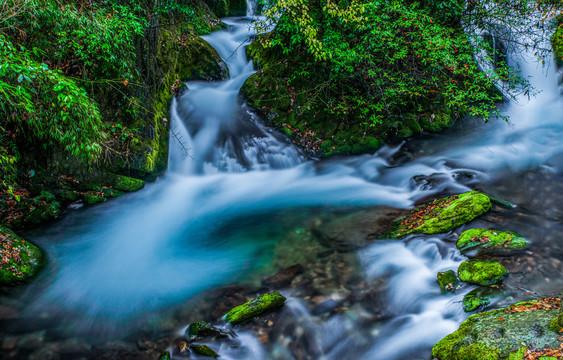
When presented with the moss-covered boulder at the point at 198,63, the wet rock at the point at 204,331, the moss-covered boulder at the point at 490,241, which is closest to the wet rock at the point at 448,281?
the moss-covered boulder at the point at 490,241

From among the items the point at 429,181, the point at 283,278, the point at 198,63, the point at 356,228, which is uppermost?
the point at 198,63

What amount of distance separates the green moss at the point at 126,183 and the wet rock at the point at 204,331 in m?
4.39

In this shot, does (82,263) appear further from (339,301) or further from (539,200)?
(539,200)

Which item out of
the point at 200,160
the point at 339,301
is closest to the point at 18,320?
the point at 339,301

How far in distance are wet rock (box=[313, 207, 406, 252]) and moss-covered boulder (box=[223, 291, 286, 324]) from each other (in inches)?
66.1

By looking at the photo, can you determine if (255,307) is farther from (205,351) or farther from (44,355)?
(44,355)

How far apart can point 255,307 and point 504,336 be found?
2.62 meters

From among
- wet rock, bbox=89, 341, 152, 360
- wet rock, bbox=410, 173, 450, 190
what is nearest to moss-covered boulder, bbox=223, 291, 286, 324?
wet rock, bbox=89, 341, 152, 360

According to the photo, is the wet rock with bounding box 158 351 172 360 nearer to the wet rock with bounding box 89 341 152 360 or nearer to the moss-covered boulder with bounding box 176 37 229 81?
the wet rock with bounding box 89 341 152 360

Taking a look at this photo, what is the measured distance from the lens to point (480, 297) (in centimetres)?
364

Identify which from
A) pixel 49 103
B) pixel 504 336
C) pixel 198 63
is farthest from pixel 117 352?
pixel 198 63

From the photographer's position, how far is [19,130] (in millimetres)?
5996

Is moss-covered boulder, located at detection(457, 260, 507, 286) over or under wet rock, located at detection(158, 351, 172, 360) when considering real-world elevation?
over

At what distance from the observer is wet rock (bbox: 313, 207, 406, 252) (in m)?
5.59
